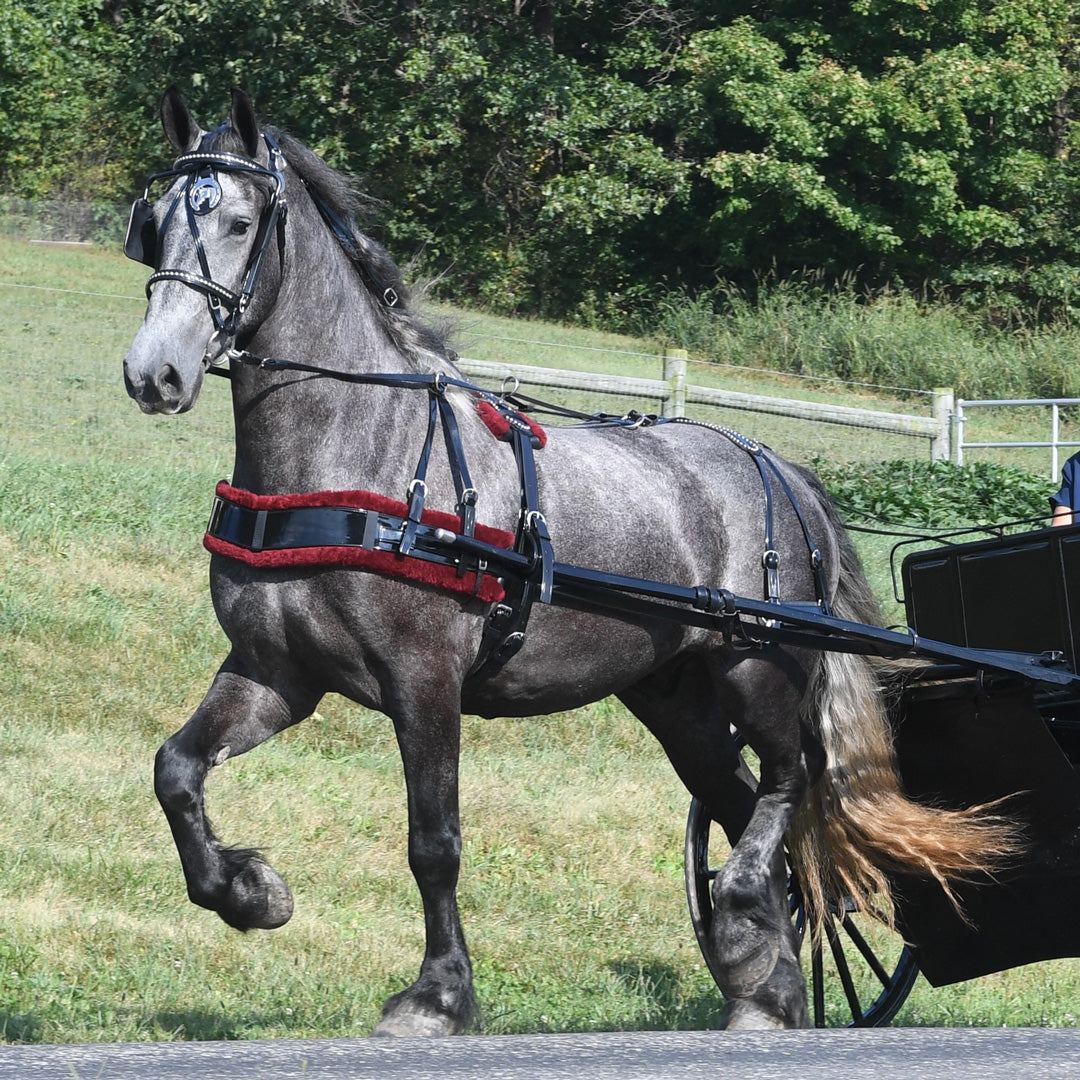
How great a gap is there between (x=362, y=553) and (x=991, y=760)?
2.15 metres

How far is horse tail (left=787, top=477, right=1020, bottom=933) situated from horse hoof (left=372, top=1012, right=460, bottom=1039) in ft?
5.09

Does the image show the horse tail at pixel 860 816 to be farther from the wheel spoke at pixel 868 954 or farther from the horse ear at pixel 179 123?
the horse ear at pixel 179 123

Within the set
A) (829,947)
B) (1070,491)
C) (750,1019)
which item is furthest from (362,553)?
(1070,491)

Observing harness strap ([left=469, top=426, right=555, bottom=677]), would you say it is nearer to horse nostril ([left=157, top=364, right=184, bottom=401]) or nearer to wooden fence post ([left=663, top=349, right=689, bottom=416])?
horse nostril ([left=157, top=364, right=184, bottom=401])

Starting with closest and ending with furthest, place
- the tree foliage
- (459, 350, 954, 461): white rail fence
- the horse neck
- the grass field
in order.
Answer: the horse neck, the grass field, (459, 350, 954, 461): white rail fence, the tree foliage

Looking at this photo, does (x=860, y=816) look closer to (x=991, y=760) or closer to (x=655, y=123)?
(x=991, y=760)

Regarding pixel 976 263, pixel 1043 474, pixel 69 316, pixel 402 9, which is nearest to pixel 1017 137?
pixel 976 263

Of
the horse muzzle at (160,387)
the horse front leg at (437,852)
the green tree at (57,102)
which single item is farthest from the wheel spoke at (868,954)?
the green tree at (57,102)

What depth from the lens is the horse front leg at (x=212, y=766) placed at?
153 inches

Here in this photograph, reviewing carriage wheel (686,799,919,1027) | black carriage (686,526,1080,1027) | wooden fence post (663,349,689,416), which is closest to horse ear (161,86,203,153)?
black carriage (686,526,1080,1027)

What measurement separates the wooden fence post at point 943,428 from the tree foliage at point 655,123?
11.6 m

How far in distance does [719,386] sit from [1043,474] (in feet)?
12.5

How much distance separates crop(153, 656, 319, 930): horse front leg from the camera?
3.89 metres

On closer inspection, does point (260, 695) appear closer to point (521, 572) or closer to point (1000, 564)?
point (521, 572)
